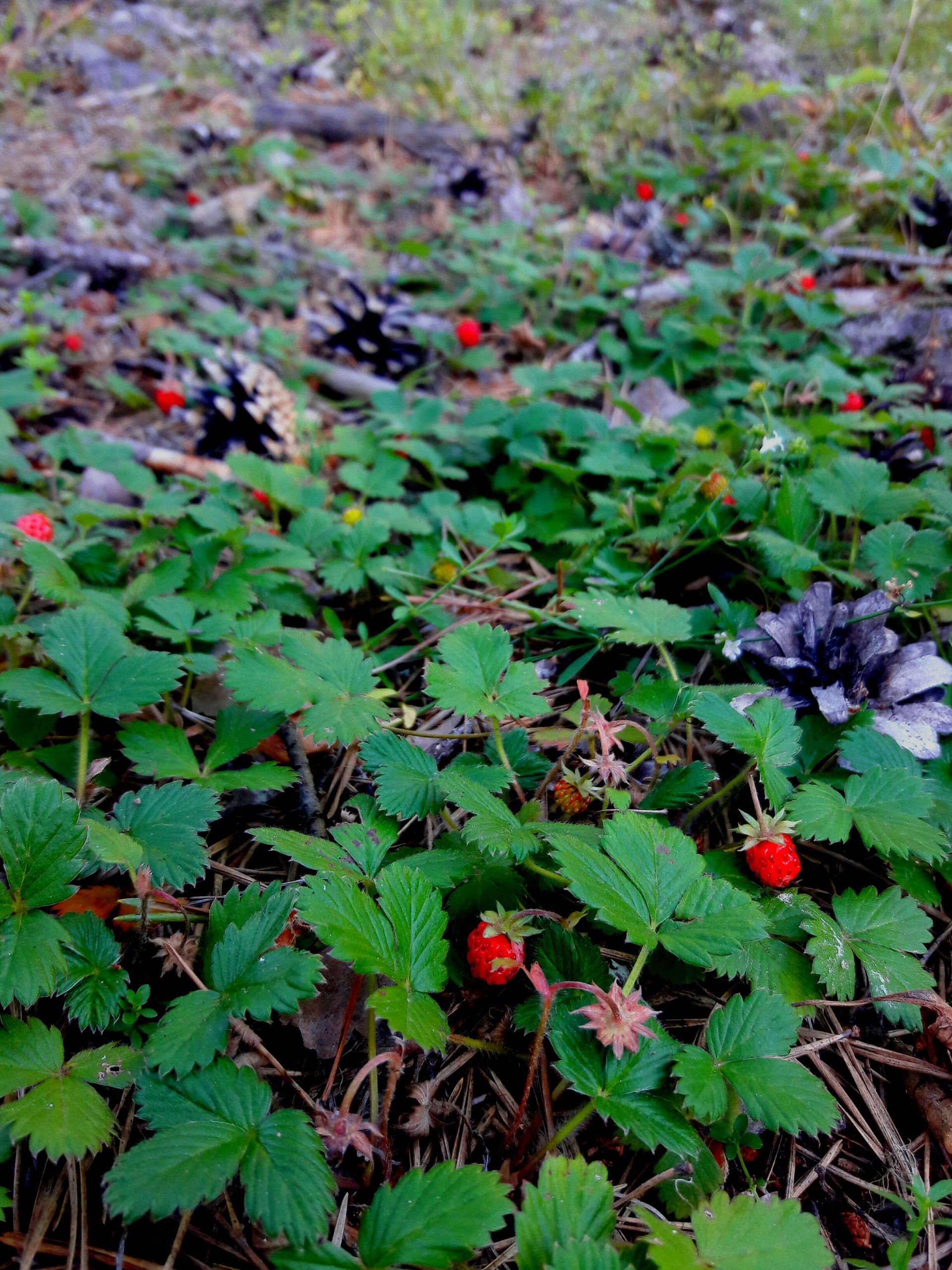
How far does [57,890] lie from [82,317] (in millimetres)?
3162

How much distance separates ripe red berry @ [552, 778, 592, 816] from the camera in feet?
4.33

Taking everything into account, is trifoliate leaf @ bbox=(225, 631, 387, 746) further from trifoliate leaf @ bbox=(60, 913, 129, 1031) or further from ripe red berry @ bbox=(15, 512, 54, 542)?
ripe red berry @ bbox=(15, 512, 54, 542)

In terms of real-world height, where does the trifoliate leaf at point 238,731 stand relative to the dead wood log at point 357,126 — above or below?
below

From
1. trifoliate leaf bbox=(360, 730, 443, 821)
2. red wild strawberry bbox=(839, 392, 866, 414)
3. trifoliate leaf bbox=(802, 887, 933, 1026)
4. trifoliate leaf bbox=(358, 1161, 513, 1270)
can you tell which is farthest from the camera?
red wild strawberry bbox=(839, 392, 866, 414)

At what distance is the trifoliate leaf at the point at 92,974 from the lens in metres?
1.06

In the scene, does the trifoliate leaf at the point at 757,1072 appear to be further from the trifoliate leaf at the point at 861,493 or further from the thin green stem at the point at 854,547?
the trifoliate leaf at the point at 861,493

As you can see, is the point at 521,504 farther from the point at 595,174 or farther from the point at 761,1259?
the point at 595,174

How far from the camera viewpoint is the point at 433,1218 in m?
0.86

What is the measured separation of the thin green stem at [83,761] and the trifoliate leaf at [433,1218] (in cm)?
87

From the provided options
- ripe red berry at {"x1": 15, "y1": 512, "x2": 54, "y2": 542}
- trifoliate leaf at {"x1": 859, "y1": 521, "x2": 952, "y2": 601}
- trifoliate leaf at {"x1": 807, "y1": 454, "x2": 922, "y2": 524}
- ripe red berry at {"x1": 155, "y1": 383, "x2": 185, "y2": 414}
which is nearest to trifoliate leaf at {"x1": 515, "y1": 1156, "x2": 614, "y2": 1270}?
trifoliate leaf at {"x1": 859, "y1": 521, "x2": 952, "y2": 601}

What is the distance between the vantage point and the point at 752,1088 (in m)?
1.00

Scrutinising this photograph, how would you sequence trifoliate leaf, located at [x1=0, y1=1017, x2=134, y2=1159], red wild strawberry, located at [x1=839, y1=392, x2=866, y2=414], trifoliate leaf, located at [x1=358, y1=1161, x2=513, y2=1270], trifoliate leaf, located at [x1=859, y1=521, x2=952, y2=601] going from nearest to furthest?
1. trifoliate leaf, located at [x1=358, y1=1161, x2=513, y2=1270]
2. trifoliate leaf, located at [x1=0, y1=1017, x2=134, y2=1159]
3. trifoliate leaf, located at [x1=859, y1=521, x2=952, y2=601]
4. red wild strawberry, located at [x1=839, y1=392, x2=866, y2=414]

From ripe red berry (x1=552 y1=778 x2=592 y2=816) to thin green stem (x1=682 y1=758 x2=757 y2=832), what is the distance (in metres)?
0.20

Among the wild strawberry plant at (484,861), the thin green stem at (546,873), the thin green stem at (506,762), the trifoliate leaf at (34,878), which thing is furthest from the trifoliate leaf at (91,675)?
the thin green stem at (546,873)
